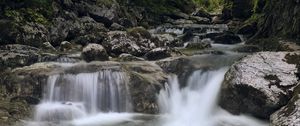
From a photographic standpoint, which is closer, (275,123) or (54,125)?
(275,123)

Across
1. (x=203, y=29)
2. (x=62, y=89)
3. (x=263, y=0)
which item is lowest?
(x=62, y=89)

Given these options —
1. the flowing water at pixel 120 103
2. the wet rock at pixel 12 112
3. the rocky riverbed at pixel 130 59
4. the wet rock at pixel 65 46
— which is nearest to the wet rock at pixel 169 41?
the rocky riverbed at pixel 130 59

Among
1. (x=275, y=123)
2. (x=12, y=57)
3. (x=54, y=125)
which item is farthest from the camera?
(x=12, y=57)

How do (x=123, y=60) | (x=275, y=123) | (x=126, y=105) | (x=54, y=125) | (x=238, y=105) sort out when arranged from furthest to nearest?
1. (x=123, y=60)
2. (x=126, y=105)
3. (x=238, y=105)
4. (x=54, y=125)
5. (x=275, y=123)

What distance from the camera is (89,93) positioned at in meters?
14.3

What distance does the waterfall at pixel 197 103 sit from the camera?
1294cm

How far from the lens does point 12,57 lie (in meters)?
16.2

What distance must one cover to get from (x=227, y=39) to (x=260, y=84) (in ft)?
39.0

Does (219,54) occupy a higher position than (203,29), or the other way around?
(203,29)

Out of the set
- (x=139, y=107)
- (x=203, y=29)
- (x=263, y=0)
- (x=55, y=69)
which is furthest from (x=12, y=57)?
(x=263, y=0)

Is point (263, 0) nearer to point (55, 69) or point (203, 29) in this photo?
point (203, 29)

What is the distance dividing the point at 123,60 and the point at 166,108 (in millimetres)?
4007

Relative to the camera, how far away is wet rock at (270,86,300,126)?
34.9 feet

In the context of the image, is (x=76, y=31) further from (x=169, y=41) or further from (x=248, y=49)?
(x=248, y=49)
